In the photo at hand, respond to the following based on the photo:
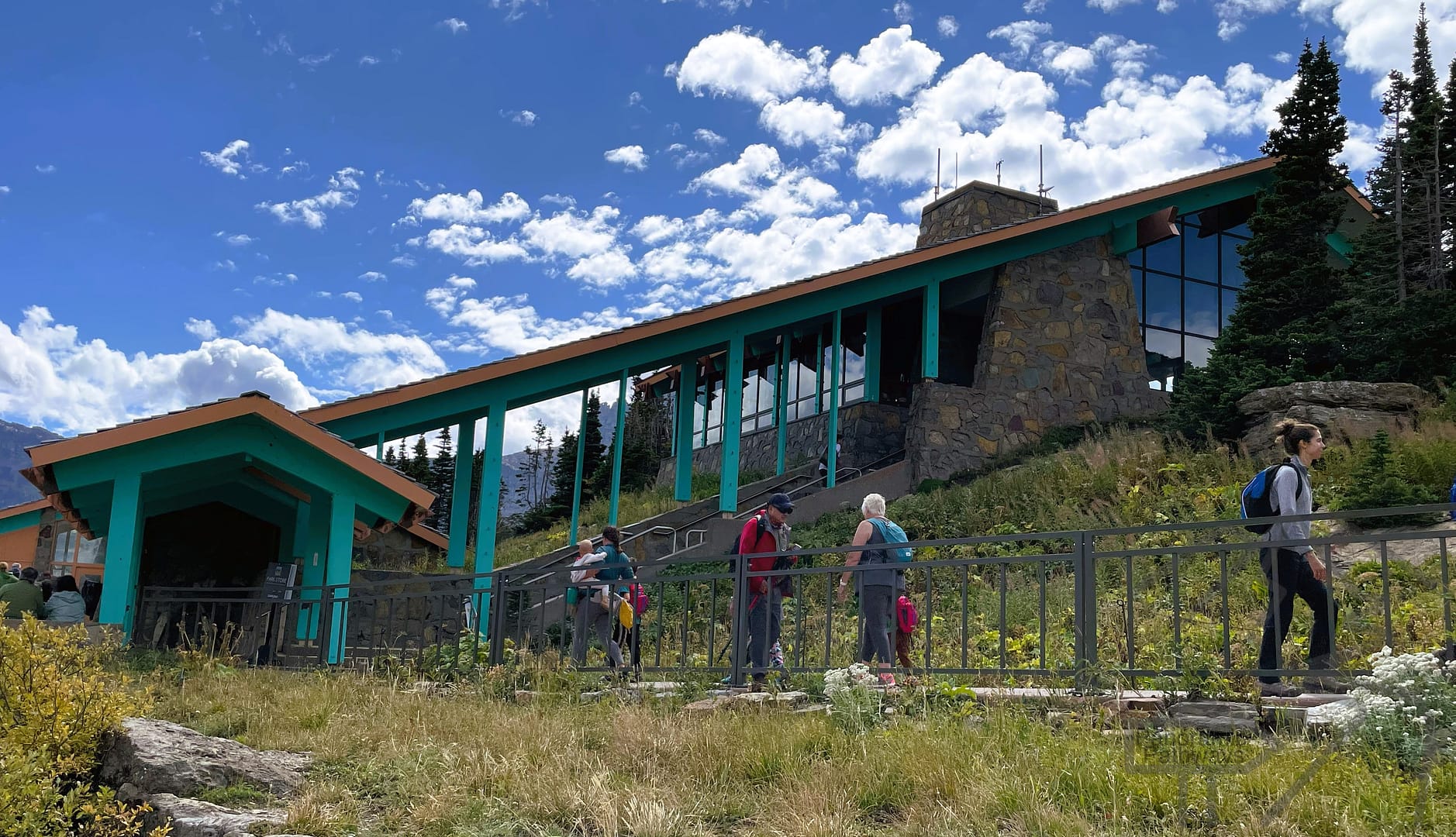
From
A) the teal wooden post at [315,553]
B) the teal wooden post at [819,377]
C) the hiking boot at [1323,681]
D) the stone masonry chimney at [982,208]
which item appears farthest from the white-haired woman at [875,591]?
the stone masonry chimney at [982,208]

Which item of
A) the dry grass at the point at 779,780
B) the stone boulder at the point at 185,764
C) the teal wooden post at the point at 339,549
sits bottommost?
the stone boulder at the point at 185,764

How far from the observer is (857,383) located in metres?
22.6

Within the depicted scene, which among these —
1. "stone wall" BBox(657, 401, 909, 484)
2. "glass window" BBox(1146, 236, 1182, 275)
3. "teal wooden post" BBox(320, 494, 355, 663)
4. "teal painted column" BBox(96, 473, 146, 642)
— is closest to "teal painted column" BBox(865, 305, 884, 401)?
"stone wall" BBox(657, 401, 909, 484)

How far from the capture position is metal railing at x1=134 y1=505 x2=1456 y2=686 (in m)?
6.39

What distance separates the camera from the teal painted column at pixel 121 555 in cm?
1087

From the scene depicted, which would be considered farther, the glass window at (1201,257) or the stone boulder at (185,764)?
the glass window at (1201,257)

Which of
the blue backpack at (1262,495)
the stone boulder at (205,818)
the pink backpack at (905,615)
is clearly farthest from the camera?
the pink backpack at (905,615)

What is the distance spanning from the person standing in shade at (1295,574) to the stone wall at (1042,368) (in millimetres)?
12446

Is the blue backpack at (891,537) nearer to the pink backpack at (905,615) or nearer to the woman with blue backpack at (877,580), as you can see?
the woman with blue backpack at (877,580)

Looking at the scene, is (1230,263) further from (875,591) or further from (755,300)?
(875,591)

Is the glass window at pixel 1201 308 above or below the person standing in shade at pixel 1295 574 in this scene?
above

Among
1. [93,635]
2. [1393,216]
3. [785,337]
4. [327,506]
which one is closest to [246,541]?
[327,506]

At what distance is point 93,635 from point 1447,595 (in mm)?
10982

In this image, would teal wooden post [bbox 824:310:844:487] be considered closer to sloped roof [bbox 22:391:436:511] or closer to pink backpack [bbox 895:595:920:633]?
sloped roof [bbox 22:391:436:511]
